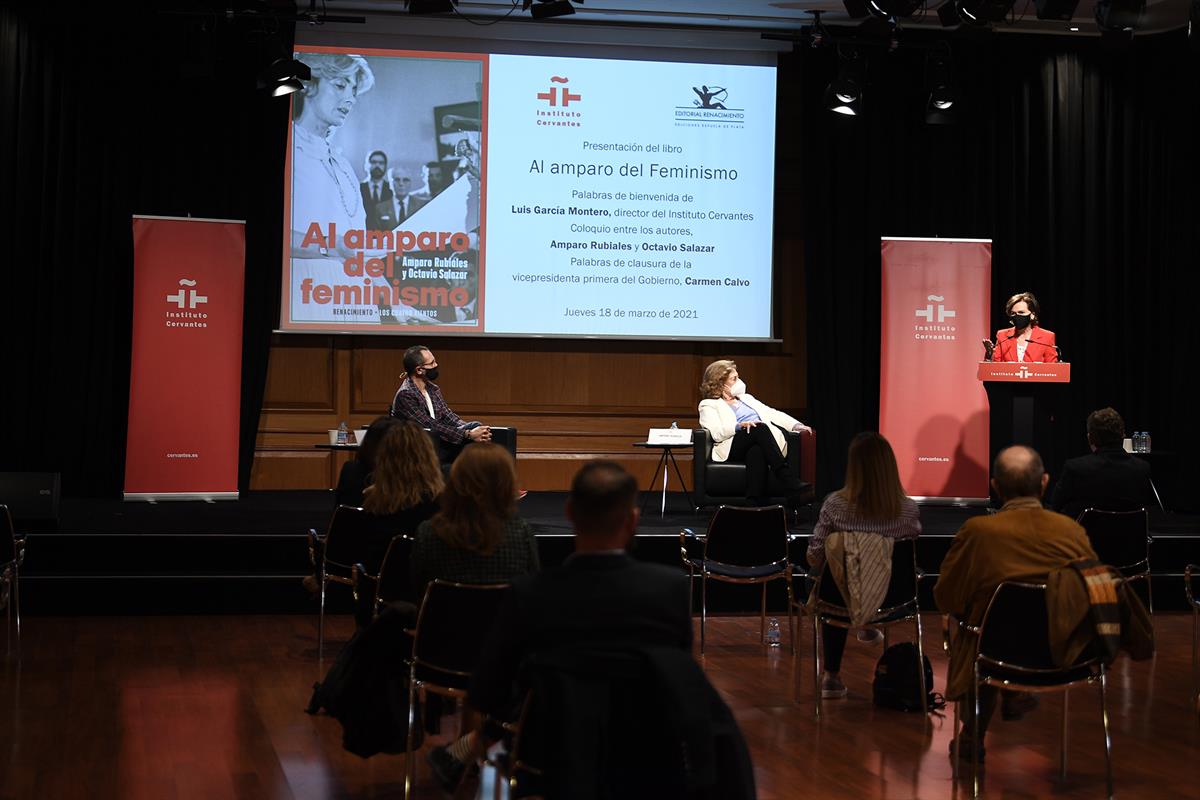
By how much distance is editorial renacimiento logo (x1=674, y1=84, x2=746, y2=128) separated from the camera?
31.9 ft

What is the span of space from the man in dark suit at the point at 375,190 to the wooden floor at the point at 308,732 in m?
4.01

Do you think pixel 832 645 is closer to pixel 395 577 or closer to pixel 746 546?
pixel 746 546

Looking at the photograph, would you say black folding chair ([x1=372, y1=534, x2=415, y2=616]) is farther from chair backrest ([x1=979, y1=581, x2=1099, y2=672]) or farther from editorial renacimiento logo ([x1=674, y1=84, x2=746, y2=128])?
editorial renacimiento logo ([x1=674, y1=84, x2=746, y2=128])

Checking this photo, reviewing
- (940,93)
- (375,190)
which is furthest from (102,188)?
(940,93)

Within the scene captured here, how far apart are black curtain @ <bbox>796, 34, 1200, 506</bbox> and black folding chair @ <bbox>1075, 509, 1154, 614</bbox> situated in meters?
4.06

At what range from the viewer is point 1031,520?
3.82m

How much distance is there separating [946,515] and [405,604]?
581 centimetres

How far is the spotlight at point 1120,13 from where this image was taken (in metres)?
7.31

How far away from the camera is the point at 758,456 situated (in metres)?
7.91

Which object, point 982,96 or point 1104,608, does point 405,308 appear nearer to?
point 982,96

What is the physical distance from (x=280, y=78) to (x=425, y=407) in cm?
257

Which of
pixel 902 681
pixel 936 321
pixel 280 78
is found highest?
pixel 280 78

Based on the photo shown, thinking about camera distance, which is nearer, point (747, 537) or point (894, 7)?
point (747, 537)

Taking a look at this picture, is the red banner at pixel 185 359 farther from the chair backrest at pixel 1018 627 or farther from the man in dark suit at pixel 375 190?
the chair backrest at pixel 1018 627
